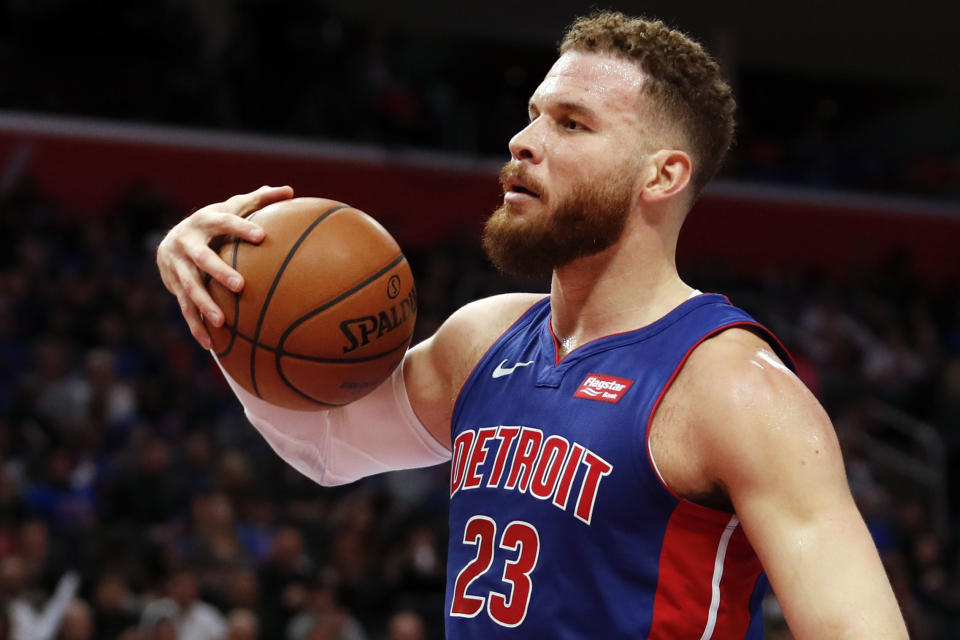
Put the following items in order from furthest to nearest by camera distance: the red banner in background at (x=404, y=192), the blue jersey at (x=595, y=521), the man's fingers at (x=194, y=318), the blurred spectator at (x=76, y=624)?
the red banner in background at (x=404, y=192) < the blurred spectator at (x=76, y=624) < the man's fingers at (x=194, y=318) < the blue jersey at (x=595, y=521)

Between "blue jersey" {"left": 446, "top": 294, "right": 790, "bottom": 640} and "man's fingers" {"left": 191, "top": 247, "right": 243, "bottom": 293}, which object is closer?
"blue jersey" {"left": 446, "top": 294, "right": 790, "bottom": 640}

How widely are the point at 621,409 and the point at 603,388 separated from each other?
0.26 feet

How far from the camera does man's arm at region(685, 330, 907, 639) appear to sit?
1.77 metres

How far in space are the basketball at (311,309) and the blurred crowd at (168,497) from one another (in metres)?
3.97

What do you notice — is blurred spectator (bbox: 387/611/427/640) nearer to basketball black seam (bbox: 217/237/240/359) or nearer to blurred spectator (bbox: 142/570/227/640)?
blurred spectator (bbox: 142/570/227/640)

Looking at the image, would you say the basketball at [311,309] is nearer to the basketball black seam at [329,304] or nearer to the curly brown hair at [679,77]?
the basketball black seam at [329,304]

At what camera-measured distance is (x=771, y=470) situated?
1858 millimetres

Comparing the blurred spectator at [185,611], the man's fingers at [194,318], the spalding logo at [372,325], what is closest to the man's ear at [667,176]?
the spalding logo at [372,325]

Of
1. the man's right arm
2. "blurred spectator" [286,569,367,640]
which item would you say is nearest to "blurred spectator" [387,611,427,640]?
"blurred spectator" [286,569,367,640]

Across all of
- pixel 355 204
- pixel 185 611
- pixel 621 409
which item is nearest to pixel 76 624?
pixel 185 611

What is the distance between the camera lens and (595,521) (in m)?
2.02

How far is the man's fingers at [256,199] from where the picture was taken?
2406 millimetres

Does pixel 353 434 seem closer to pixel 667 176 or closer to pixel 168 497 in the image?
pixel 667 176

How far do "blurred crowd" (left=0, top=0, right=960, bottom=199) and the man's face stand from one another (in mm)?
9980
